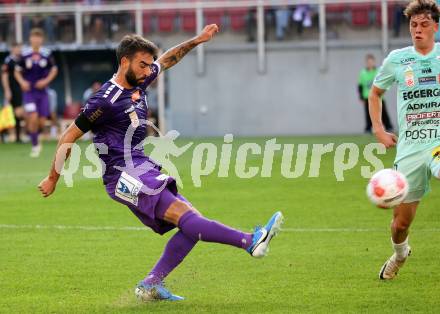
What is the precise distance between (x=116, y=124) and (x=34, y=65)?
51.1 ft

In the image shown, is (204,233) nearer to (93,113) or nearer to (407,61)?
(93,113)

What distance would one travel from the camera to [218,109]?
31.0 metres

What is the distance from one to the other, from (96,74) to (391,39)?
9302mm

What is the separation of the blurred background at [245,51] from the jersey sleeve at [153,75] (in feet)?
71.1

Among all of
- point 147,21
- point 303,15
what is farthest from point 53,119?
point 303,15

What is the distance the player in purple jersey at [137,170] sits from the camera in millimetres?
7480

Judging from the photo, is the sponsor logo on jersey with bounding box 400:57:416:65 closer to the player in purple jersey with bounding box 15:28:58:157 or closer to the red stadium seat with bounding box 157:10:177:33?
the player in purple jersey with bounding box 15:28:58:157

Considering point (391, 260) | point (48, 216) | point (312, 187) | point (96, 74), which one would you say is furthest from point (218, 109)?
point (391, 260)

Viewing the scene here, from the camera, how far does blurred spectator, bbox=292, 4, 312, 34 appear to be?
3011 cm

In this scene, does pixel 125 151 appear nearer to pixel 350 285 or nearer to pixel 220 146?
pixel 350 285

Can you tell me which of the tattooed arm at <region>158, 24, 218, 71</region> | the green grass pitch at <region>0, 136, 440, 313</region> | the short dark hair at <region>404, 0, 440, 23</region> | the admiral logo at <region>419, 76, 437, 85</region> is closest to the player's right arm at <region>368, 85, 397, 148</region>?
the admiral logo at <region>419, 76, 437, 85</region>

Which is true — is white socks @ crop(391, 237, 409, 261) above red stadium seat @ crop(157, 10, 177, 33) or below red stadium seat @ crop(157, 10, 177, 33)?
below

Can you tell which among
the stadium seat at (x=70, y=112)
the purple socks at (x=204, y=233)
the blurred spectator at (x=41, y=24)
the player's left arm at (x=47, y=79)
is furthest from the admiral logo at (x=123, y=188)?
the blurred spectator at (x=41, y=24)

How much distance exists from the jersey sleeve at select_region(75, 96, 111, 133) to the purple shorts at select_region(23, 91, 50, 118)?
15.3 meters
